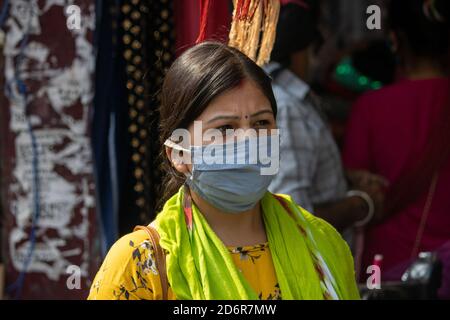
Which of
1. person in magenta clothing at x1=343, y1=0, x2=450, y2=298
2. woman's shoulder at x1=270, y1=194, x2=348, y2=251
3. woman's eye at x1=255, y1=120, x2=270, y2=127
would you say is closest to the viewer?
woman's eye at x1=255, y1=120, x2=270, y2=127

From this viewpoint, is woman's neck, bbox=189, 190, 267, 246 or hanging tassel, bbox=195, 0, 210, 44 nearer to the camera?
woman's neck, bbox=189, 190, 267, 246

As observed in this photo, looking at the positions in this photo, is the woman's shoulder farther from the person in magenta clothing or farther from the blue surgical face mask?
the person in magenta clothing

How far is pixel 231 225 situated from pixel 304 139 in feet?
3.85

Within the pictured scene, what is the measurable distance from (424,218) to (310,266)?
171 centimetres

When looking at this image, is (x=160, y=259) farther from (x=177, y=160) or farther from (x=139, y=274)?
(x=177, y=160)

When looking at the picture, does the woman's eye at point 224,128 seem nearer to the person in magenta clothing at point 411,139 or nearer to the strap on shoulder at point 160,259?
the strap on shoulder at point 160,259

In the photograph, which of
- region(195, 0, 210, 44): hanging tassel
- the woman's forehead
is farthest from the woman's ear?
region(195, 0, 210, 44): hanging tassel

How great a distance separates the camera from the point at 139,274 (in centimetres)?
196

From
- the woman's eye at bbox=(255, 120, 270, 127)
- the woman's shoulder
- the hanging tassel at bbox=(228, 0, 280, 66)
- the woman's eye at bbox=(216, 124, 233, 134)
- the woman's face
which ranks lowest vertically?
the woman's shoulder

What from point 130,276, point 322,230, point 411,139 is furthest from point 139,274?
point 411,139

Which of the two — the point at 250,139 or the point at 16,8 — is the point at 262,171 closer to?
the point at 250,139

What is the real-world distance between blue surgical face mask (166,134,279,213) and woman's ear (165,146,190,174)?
0.12 ft

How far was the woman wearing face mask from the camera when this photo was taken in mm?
1963

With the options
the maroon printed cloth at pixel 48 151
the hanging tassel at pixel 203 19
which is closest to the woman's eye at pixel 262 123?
the hanging tassel at pixel 203 19
